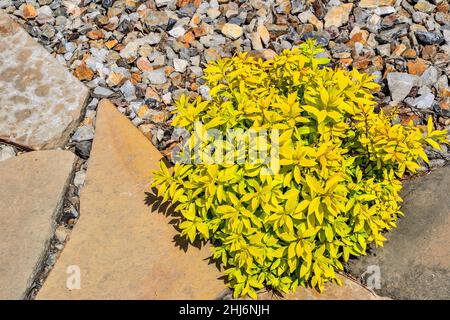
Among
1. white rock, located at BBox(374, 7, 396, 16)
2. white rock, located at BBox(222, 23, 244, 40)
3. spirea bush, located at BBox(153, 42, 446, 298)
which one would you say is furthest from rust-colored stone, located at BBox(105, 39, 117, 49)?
white rock, located at BBox(374, 7, 396, 16)

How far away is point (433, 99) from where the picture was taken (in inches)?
138

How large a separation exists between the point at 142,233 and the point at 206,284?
18.5 inches

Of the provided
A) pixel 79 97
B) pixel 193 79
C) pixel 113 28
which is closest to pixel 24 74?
pixel 79 97

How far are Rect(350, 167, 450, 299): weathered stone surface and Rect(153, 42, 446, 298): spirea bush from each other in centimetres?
18

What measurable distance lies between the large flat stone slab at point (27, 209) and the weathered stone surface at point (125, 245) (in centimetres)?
13

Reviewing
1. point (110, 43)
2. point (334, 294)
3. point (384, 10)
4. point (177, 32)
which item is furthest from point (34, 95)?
point (384, 10)

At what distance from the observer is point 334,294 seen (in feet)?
9.52

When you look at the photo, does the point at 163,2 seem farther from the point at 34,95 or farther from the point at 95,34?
the point at 34,95

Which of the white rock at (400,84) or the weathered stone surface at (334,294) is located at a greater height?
the white rock at (400,84)

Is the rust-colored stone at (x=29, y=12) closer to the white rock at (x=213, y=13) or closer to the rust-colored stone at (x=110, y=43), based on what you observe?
the rust-colored stone at (x=110, y=43)

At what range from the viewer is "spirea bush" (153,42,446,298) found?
8.54 feet

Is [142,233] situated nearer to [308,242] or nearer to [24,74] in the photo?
[308,242]

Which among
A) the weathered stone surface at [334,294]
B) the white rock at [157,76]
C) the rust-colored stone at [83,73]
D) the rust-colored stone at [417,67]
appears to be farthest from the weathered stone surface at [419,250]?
the rust-colored stone at [83,73]

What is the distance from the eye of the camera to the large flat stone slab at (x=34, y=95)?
346 cm
